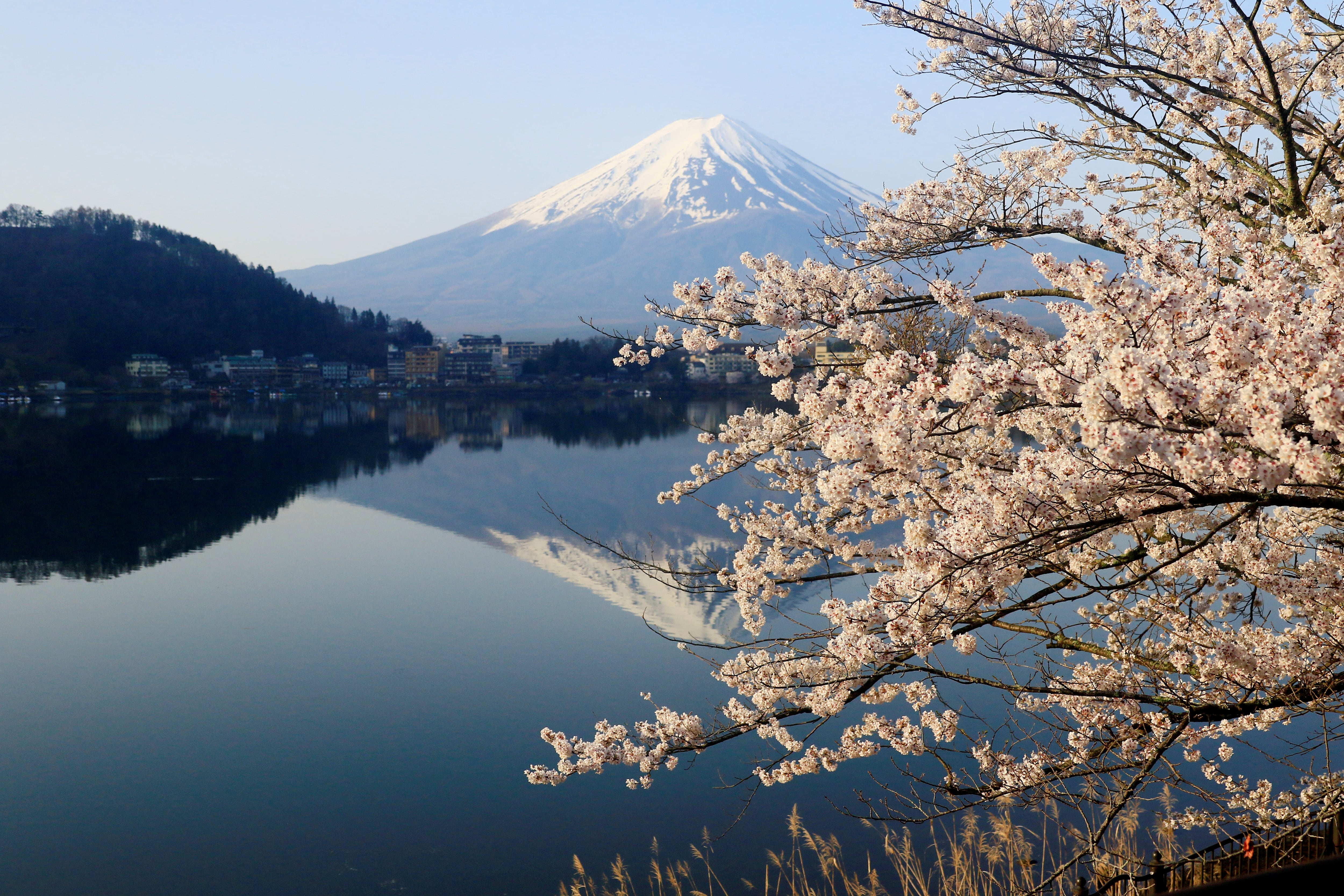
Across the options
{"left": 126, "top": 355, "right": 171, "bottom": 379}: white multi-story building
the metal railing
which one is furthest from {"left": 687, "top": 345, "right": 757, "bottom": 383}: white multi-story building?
{"left": 126, "top": 355, "right": 171, "bottom": 379}: white multi-story building

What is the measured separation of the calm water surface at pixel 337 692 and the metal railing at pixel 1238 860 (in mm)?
3268

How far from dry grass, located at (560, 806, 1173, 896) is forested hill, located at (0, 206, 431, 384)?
90802mm

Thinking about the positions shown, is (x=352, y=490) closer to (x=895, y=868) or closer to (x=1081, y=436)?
(x=895, y=868)

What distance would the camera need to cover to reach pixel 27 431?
44.0 m

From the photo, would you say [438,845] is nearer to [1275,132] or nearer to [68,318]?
[1275,132]

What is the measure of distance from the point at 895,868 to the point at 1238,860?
2.98m

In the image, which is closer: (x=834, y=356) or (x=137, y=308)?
(x=834, y=356)

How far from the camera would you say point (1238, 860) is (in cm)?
489

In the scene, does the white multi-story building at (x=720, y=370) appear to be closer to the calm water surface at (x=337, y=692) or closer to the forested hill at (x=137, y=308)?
the calm water surface at (x=337, y=692)

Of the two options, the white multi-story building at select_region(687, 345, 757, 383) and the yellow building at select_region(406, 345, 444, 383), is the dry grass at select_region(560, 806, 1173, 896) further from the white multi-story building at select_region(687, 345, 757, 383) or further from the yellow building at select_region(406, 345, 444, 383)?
the yellow building at select_region(406, 345, 444, 383)

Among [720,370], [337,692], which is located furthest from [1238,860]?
[720,370]

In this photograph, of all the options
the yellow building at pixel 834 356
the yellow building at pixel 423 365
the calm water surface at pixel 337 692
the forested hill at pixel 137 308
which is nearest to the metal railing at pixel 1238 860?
the yellow building at pixel 834 356

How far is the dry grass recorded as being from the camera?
20.6 feet

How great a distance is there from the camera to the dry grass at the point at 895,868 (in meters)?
6.27
